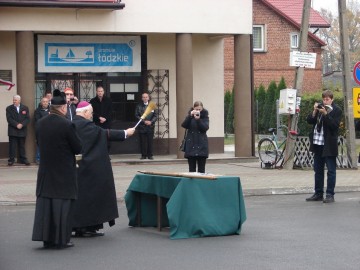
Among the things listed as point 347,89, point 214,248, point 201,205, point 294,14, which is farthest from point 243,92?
point 294,14

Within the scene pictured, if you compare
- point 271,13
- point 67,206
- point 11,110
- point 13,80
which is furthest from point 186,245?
point 271,13

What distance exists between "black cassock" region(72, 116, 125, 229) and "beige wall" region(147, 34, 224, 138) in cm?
1436

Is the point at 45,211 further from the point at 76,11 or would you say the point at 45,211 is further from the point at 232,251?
the point at 76,11

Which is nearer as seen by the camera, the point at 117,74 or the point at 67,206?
the point at 67,206

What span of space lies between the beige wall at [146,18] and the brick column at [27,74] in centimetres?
33

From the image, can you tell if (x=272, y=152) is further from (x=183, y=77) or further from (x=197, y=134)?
(x=197, y=134)

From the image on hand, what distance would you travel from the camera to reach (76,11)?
2381 centimetres

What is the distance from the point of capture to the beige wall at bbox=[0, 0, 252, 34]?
23469 millimetres

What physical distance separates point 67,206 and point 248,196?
22.8 ft

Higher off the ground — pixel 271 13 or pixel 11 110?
pixel 271 13

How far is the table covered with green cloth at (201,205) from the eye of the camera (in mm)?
11875

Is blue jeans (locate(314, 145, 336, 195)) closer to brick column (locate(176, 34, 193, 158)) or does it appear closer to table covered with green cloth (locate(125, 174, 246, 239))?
table covered with green cloth (locate(125, 174, 246, 239))

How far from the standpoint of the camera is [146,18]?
2430cm

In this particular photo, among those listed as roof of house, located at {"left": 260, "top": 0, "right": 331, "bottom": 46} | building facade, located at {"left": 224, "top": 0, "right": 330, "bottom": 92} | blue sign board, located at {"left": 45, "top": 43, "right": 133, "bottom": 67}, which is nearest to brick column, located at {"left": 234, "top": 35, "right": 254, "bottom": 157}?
blue sign board, located at {"left": 45, "top": 43, "right": 133, "bottom": 67}
